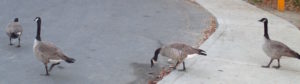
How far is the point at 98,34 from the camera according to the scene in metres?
10.8

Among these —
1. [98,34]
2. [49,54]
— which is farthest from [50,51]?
[98,34]

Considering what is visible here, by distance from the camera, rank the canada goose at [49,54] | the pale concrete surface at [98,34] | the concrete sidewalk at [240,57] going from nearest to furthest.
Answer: the canada goose at [49,54], the concrete sidewalk at [240,57], the pale concrete surface at [98,34]

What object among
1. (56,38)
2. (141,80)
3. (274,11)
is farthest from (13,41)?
(274,11)

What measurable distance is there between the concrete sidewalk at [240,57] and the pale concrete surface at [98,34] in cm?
54

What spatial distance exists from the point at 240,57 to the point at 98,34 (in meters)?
3.22

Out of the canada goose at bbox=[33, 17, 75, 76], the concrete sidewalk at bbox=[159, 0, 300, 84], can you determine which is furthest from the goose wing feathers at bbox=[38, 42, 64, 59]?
the concrete sidewalk at bbox=[159, 0, 300, 84]

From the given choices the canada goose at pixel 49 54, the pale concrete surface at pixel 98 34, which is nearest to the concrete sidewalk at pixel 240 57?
the pale concrete surface at pixel 98 34

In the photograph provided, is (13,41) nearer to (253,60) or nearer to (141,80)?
(141,80)

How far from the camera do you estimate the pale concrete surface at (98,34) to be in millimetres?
7996

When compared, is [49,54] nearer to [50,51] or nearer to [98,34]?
[50,51]

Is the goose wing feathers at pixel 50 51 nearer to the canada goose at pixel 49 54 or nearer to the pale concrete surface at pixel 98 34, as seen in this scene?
the canada goose at pixel 49 54

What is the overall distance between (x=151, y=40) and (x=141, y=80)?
8.75 ft

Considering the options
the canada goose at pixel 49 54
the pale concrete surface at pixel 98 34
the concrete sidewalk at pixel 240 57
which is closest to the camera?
the canada goose at pixel 49 54

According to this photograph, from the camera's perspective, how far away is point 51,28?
11.2 m
